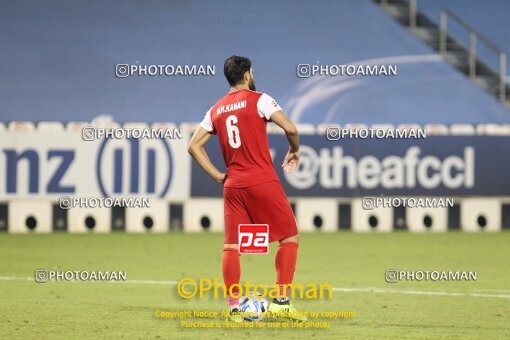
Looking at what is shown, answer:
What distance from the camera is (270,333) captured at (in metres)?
8.52

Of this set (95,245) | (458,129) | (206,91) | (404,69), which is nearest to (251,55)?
(206,91)

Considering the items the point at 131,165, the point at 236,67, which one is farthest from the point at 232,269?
the point at 131,165

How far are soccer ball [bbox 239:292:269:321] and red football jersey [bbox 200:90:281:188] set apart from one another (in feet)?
2.87

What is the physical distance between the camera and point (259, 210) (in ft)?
29.5

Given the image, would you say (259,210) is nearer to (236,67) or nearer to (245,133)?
(245,133)

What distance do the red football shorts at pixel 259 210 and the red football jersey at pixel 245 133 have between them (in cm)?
6

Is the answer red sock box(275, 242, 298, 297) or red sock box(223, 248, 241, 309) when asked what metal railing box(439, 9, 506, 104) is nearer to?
red sock box(275, 242, 298, 297)

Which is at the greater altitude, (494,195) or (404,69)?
(404,69)

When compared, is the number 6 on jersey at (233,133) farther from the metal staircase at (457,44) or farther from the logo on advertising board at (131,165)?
the metal staircase at (457,44)

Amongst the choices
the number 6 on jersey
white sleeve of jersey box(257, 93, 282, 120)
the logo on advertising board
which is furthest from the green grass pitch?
white sleeve of jersey box(257, 93, 282, 120)

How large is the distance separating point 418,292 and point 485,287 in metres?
0.94

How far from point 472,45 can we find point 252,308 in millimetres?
17751

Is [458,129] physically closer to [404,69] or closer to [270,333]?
[404,69]

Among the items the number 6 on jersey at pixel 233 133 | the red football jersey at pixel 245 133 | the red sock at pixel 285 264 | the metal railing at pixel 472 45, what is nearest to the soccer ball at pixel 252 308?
the red sock at pixel 285 264
